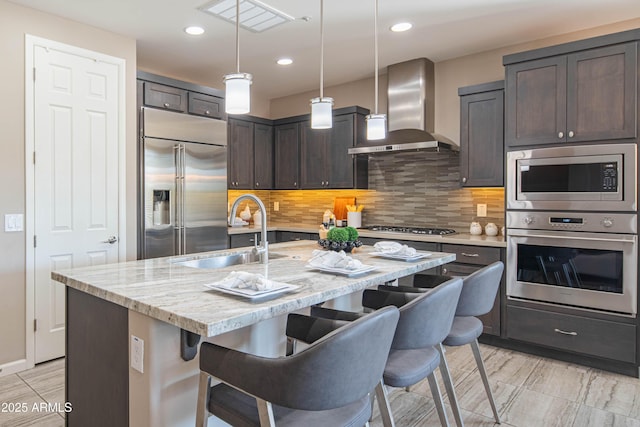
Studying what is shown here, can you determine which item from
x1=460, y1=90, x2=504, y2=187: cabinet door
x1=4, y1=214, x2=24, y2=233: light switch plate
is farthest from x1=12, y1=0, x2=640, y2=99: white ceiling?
x1=4, y1=214, x2=24, y2=233: light switch plate

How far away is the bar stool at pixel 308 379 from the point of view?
1.16 metres

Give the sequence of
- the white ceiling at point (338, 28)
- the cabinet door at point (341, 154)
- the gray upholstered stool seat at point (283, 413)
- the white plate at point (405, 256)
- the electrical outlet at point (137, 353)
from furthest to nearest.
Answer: the cabinet door at point (341, 154) → the white ceiling at point (338, 28) → the white plate at point (405, 256) → the electrical outlet at point (137, 353) → the gray upholstered stool seat at point (283, 413)

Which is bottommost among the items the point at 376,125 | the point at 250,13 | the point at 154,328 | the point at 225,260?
the point at 154,328

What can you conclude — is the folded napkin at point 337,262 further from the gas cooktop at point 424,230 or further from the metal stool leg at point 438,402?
the gas cooktop at point 424,230

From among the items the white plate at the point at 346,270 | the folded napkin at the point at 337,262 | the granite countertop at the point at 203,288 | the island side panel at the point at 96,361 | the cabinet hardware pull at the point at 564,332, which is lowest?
the cabinet hardware pull at the point at 564,332

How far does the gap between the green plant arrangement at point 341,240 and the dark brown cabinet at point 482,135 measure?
170cm

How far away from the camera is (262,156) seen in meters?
5.44

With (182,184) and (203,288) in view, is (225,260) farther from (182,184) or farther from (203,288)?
(182,184)

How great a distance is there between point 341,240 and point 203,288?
1178 mm

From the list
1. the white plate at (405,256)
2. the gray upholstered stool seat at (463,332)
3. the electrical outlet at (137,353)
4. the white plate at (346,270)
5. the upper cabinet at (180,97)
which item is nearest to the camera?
the electrical outlet at (137,353)

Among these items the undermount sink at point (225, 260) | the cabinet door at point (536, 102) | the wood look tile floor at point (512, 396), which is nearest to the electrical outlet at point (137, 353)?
the undermount sink at point (225, 260)

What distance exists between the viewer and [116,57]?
3551 millimetres

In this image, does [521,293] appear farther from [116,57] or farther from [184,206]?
[116,57]

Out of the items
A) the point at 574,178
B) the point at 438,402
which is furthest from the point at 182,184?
the point at 574,178
